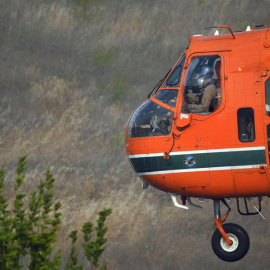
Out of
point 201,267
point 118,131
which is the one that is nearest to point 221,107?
point 201,267

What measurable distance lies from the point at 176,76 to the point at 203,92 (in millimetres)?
910

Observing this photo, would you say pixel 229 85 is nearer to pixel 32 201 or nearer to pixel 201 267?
pixel 32 201

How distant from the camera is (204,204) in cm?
3288

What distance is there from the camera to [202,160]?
20578mm

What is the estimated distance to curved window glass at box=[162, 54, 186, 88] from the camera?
21.4 meters

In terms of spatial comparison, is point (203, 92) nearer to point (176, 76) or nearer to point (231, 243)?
point (176, 76)

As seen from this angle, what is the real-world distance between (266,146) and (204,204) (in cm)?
1290

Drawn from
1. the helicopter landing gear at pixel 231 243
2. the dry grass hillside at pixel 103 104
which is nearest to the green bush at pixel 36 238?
the helicopter landing gear at pixel 231 243

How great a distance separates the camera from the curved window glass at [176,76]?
2141 cm

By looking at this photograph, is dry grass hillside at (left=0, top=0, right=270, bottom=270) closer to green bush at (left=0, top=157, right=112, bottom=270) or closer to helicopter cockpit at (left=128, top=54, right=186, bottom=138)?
helicopter cockpit at (left=128, top=54, right=186, bottom=138)

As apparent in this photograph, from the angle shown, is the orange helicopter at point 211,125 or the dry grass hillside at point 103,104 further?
the dry grass hillside at point 103,104

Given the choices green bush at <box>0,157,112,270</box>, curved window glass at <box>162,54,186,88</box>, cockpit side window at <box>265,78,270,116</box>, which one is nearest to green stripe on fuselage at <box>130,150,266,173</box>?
cockpit side window at <box>265,78,270,116</box>

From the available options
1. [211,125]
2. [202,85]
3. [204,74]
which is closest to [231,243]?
[211,125]

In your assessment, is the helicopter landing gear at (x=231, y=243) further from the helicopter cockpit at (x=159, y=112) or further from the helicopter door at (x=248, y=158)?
the helicopter cockpit at (x=159, y=112)
